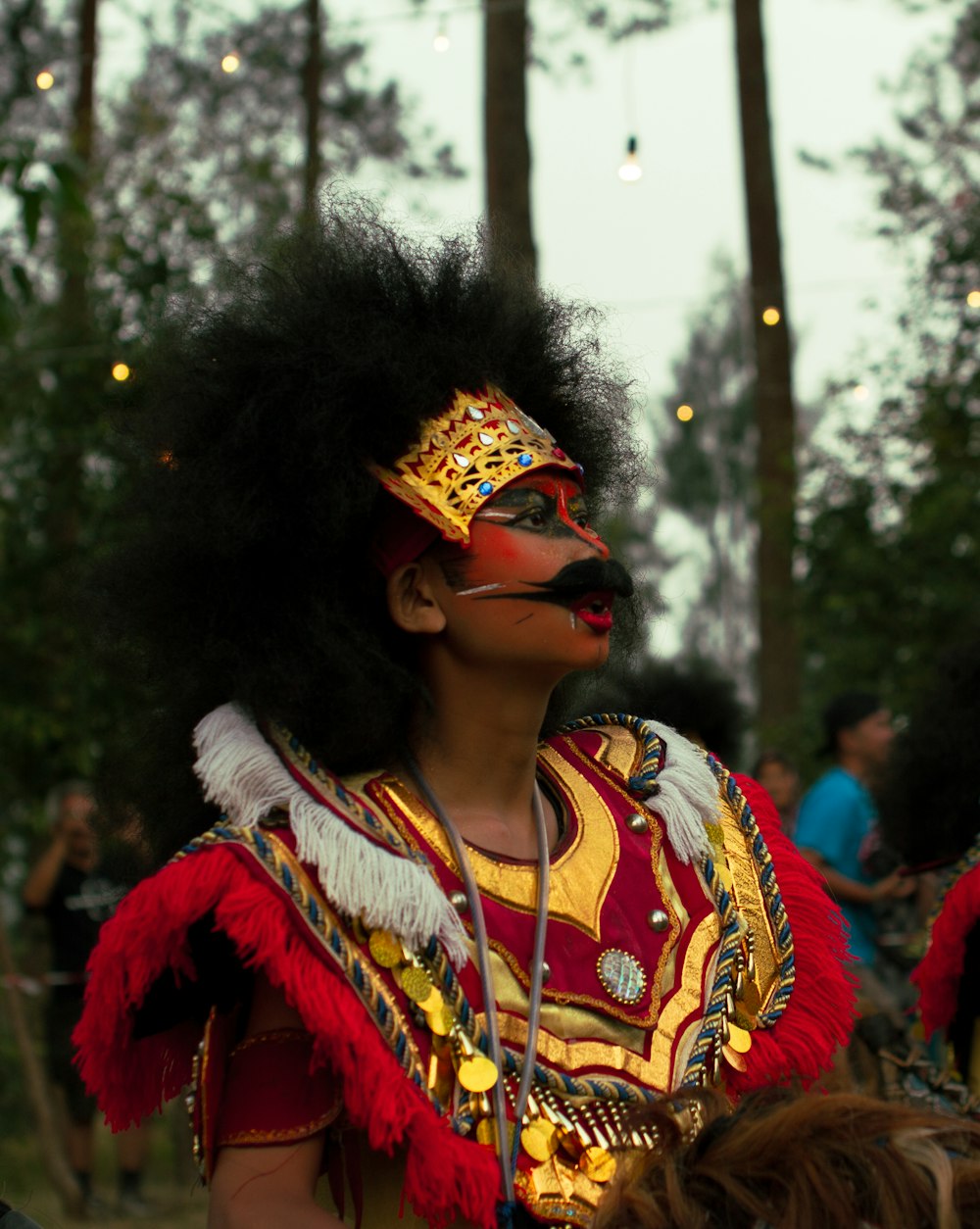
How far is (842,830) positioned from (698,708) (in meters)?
0.72

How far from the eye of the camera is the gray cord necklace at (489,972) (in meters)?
2.30

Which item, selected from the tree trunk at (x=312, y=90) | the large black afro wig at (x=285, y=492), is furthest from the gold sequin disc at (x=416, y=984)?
the tree trunk at (x=312, y=90)

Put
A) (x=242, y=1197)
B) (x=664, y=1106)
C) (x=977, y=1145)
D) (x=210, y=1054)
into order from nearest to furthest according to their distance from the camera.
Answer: (x=977, y=1145) → (x=664, y=1106) → (x=242, y=1197) → (x=210, y=1054)

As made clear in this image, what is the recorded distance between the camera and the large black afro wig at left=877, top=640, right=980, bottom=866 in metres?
4.24

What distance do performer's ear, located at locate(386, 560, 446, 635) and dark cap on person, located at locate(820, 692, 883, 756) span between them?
16.1 ft

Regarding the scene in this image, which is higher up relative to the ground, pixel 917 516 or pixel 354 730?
pixel 917 516

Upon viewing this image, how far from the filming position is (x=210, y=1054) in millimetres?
2369

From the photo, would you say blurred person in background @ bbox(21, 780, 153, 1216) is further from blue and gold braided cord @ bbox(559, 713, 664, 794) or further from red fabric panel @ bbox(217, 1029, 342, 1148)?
red fabric panel @ bbox(217, 1029, 342, 1148)

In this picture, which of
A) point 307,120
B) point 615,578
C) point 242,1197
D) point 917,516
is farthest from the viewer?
point 307,120

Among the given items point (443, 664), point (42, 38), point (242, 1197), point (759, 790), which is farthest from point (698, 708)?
point (42, 38)

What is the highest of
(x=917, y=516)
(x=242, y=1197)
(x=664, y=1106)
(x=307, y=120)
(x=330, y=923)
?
(x=307, y=120)

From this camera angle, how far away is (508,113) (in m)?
10.0

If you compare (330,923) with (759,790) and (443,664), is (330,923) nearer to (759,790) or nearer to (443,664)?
(443,664)

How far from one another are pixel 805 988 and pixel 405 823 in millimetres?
695
